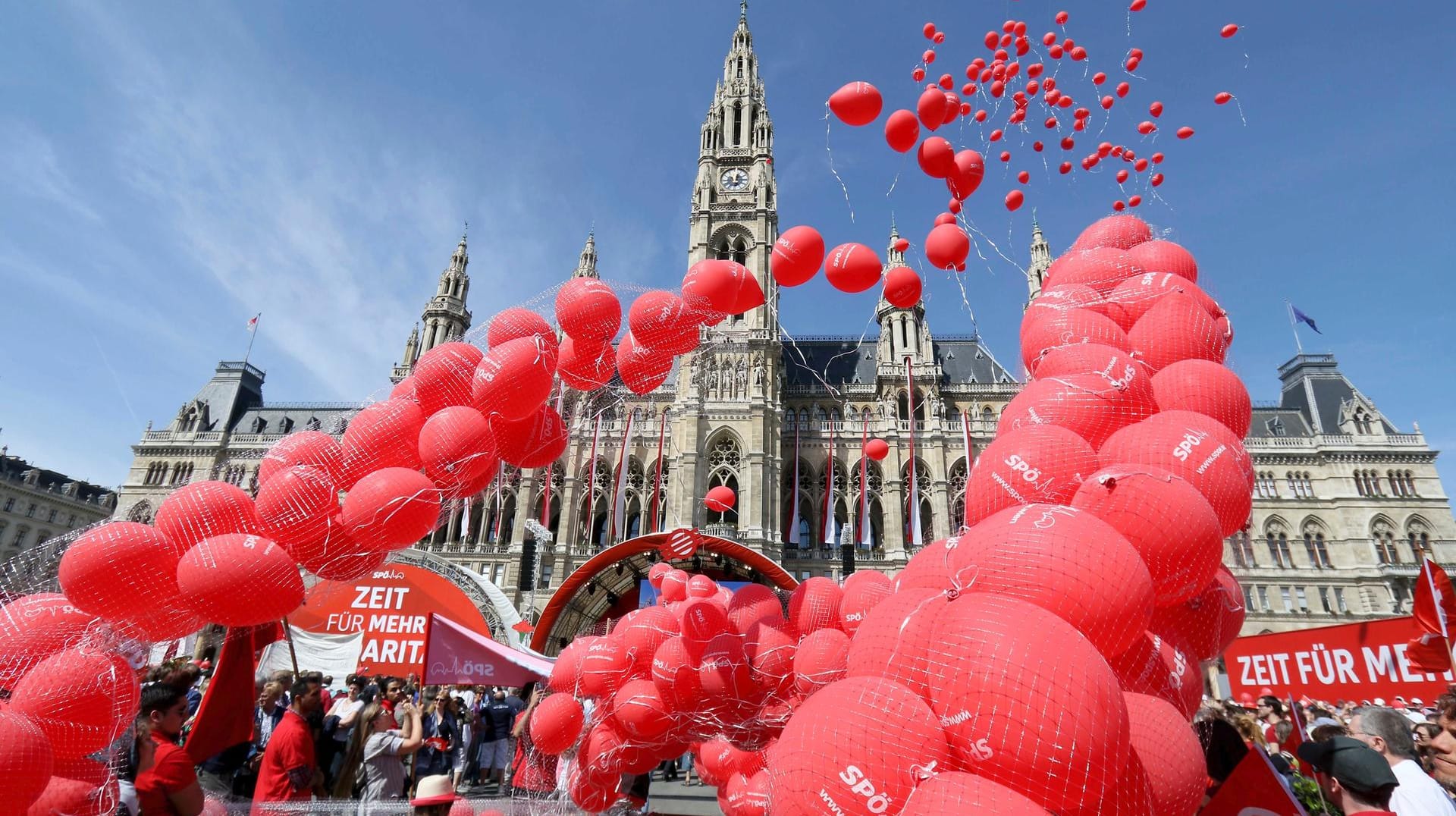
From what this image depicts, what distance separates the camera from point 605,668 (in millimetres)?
6824

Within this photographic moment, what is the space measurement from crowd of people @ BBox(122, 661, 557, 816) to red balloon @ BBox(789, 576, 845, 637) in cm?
350

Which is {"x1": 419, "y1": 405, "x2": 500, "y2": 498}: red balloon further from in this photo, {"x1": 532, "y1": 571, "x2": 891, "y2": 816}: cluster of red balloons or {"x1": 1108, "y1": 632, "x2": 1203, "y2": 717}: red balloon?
{"x1": 1108, "y1": 632, "x2": 1203, "y2": 717}: red balloon

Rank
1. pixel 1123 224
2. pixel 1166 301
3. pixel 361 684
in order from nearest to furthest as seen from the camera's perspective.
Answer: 1. pixel 1166 301
2. pixel 1123 224
3. pixel 361 684

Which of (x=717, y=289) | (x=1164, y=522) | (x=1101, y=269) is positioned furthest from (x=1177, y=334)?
(x=717, y=289)

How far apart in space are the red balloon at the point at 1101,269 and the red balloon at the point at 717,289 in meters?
2.84

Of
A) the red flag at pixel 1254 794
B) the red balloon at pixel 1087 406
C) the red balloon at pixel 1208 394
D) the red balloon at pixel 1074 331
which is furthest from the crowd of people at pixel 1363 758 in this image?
the red balloon at pixel 1074 331

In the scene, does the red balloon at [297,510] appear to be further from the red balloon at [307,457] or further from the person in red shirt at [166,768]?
the person in red shirt at [166,768]

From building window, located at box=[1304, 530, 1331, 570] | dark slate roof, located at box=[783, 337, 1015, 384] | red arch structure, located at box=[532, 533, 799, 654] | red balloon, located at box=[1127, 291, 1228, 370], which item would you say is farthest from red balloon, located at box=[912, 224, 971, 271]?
building window, located at box=[1304, 530, 1331, 570]

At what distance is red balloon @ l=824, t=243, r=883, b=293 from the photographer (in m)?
6.21

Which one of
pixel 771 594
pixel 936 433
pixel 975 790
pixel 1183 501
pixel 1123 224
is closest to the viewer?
pixel 975 790

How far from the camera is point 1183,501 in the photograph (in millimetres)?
3549

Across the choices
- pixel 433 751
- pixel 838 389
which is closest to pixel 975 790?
pixel 433 751

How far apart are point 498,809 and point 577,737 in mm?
2102

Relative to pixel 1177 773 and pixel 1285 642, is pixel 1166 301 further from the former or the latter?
pixel 1285 642
